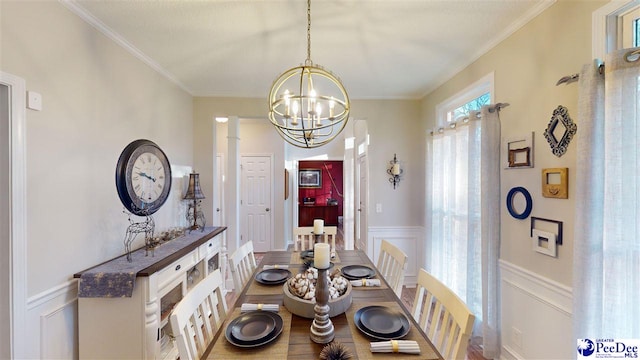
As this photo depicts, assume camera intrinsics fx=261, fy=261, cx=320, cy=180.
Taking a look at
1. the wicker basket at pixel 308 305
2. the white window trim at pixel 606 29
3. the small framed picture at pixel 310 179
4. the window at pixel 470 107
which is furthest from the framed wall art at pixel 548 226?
the small framed picture at pixel 310 179

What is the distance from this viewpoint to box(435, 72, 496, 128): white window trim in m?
2.29

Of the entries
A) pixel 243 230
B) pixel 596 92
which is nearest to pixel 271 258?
pixel 596 92

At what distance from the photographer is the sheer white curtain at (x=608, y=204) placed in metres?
1.25

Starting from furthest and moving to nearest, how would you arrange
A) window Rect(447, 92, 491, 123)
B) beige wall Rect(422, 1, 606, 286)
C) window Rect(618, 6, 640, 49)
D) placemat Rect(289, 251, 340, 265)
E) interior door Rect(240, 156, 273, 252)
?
interior door Rect(240, 156, 273, 252), window Rect(447, 92, 491, 123), placemat Rect(289, 251, 340, 265), beige wall Rect(422, 1, 606, 286), window Rect(618, 6, 640, 49)

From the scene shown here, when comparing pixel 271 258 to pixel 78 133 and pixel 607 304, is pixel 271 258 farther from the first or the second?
pixel 607 304

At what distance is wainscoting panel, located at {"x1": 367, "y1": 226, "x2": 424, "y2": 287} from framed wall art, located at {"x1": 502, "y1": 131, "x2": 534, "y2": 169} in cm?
173

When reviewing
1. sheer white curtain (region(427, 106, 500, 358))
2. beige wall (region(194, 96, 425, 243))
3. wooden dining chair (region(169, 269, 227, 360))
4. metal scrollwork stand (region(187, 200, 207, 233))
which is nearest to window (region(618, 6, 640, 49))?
sheer white curtain (region(427, 106, 500, 358))

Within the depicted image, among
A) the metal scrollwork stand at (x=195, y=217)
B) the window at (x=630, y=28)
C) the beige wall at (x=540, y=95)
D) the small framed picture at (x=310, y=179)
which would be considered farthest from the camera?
the small framed picture at (x=310, y=179)

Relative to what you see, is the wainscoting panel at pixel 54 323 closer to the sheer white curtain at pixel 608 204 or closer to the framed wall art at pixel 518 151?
the sheer white curtain at pixel 608 204

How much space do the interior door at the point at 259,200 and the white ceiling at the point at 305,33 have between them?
2497 millimetres

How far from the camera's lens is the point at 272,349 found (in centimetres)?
113

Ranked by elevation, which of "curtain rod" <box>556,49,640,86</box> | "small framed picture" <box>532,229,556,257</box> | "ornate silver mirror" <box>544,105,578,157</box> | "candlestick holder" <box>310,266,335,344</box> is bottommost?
"candlestick holder" <box>310,266,335,344</box>

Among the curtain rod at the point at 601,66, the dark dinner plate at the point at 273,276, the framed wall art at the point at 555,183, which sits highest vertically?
the curtain rod at the point at 601,66

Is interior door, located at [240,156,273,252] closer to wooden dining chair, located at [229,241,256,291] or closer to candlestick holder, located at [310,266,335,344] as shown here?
wooden dining chair, located at [229,241,256,291]
